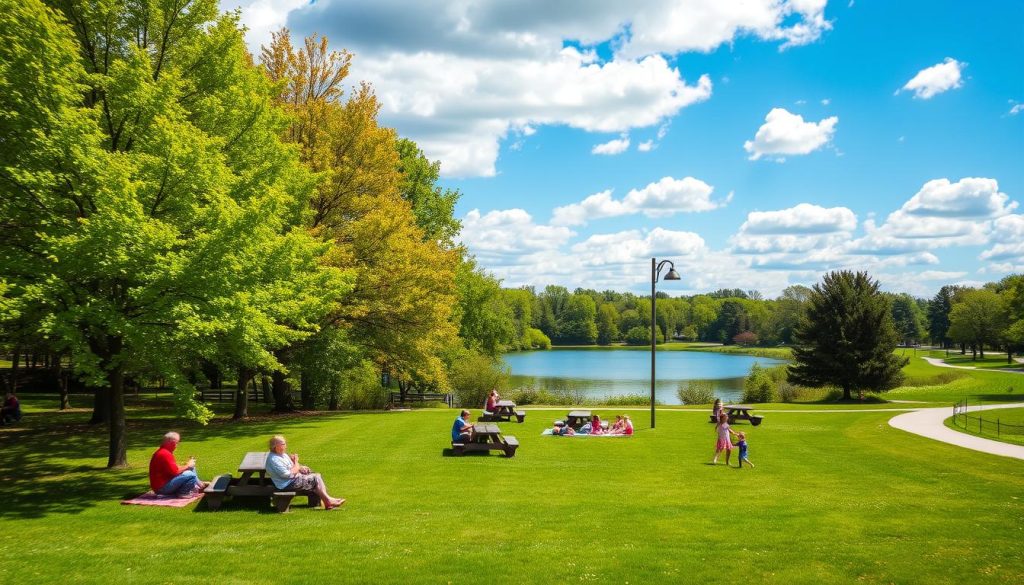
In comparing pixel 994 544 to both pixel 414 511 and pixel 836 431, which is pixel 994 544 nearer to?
pixel 414 511

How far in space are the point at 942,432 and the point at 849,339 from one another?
20.9 meters

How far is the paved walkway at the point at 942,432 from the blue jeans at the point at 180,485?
2223 centimetres

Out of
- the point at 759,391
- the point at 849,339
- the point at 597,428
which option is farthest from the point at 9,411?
the point at 849,339

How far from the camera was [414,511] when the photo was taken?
458 inches

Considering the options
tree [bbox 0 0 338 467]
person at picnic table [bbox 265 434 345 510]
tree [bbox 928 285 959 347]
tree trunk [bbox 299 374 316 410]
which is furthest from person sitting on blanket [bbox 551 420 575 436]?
tree [bbox 928 285 959 347]

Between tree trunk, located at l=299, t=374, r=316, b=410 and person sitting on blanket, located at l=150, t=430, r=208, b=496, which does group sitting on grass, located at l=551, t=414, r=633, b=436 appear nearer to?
person sitting on blanket, located at l=150, t=430, r=208, b=496

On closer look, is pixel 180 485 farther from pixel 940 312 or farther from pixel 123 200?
pixel 940 312

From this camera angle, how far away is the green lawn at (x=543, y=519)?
856 centimetres

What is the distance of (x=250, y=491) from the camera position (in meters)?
11.8

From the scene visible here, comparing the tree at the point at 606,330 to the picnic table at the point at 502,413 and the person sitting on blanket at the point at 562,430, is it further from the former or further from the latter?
the person sitting on blanket at the point at 562,430

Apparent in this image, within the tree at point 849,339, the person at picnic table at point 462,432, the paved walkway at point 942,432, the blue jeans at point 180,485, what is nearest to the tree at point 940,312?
the tree at point 849,339

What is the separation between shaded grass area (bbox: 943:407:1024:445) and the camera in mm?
22281

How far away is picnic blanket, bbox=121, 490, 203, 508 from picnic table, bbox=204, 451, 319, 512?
0.66 metres

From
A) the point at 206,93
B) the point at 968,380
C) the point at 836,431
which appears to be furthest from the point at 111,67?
the point at 968,380
